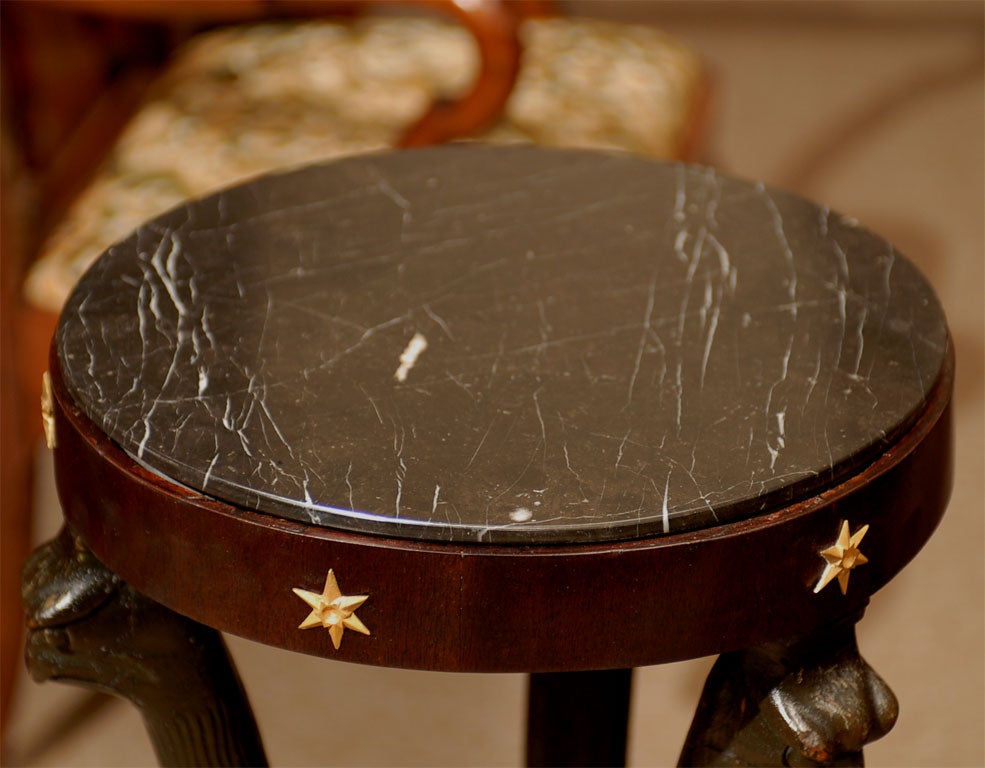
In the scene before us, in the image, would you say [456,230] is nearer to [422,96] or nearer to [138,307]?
[138,307]

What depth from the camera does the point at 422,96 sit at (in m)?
1.61

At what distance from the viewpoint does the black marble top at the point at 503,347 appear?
26.7 inches

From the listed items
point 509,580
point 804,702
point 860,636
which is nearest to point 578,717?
point 804,702

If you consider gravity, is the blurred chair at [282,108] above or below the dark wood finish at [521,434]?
below

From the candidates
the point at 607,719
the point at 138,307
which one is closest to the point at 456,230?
the point at 138,307

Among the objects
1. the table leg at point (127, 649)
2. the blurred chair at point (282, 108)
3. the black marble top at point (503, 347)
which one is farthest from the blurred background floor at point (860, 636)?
the black marble top at point (503, 347)

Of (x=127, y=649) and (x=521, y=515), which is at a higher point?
(x=521, y=515)

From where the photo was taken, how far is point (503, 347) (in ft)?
2.65

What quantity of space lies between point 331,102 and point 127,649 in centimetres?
90

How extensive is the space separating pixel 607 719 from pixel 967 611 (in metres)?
0.68

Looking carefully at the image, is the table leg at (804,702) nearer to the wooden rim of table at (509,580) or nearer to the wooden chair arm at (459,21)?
the wooden rim of table at (509,580)

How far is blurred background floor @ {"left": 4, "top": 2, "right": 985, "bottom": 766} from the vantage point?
1.40 m

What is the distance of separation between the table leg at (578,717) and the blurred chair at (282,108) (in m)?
0.60

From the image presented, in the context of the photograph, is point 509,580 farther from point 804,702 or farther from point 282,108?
point 282,108
